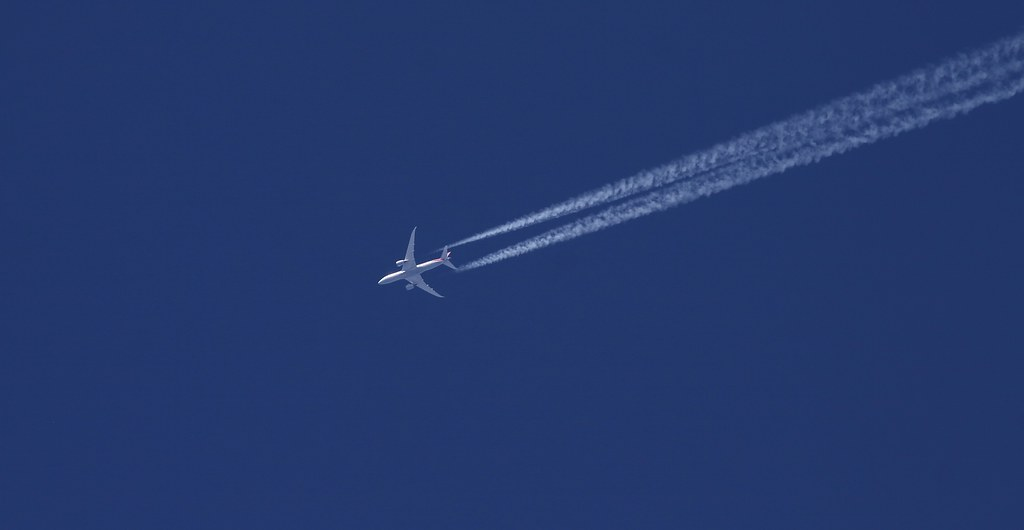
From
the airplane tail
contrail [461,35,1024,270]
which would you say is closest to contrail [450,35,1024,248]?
contrail [461,35,1024,270]

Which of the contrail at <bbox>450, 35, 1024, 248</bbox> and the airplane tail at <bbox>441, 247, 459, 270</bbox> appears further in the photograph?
the airplane tail at <bbox>441, 247, 459, 270</bbox>

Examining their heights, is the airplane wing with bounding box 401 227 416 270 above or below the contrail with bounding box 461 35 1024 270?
above

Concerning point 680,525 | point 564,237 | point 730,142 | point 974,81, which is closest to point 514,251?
point 564,237

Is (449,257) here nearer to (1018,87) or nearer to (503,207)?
(503,207)

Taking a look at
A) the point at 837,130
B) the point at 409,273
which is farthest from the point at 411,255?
the point at 837,130

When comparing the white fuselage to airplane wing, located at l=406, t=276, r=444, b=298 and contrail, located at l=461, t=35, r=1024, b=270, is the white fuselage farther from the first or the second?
contrail, located at l=461, t=35, r=1024, b=270

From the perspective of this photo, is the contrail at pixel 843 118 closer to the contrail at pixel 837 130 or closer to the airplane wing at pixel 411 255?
the contrail at pixel 837 130

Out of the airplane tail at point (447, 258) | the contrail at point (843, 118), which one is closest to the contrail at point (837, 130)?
the contrail at point (843, 118)
